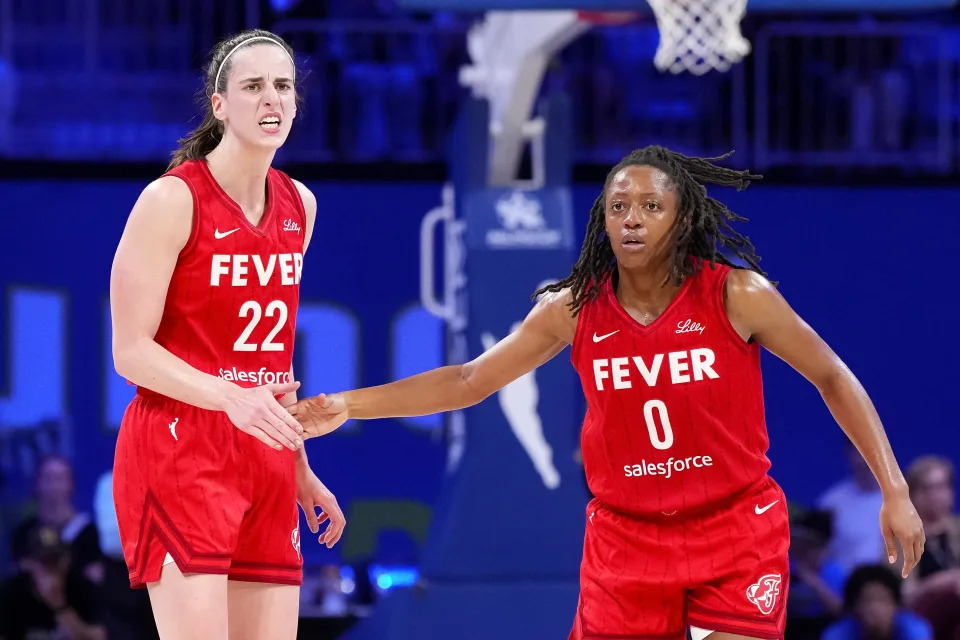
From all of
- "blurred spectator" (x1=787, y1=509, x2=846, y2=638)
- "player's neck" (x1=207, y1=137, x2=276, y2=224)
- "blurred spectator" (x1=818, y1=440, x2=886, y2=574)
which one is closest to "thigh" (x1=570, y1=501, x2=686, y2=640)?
"player's neck" (x1=207, y1=137, x2=276, y2=224)

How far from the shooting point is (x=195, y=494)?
3871 millimetres

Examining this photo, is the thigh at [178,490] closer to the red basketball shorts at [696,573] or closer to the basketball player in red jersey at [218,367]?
the basketball player in red jersey at [218,367]

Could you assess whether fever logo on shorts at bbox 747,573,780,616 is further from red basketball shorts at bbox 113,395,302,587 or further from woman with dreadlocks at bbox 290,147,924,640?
red basketball shorts at bbox 113,395,302,587

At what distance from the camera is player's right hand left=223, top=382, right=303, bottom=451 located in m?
3.70

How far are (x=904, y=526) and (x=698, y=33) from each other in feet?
11.7

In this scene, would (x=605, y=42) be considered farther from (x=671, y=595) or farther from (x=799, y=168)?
(x=671, y=595)

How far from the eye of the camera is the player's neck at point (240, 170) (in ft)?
13.2

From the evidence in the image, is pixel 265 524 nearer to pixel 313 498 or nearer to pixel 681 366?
pixel 313 498

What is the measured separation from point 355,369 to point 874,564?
355cm

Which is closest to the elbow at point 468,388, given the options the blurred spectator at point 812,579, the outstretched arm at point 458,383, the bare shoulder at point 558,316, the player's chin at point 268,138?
the outstretched arm at point 458,383

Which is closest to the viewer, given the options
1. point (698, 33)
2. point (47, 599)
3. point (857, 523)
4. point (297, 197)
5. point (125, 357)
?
point (125, 357)

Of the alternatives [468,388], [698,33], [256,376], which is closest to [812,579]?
[698,33]

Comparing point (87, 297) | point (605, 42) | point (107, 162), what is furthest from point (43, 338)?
point (605, 42)

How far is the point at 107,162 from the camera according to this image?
9.67m
